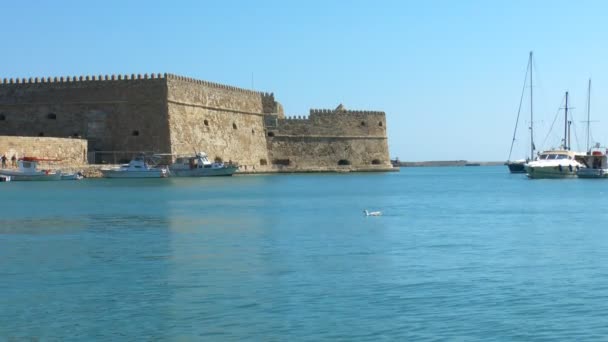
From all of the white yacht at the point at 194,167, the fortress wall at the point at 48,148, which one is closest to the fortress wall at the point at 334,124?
the white yacht at the point at 194,167

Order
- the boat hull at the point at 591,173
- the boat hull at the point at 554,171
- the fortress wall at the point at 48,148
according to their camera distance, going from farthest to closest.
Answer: the boat hull at the point at 591,173
the boat hull at the point at 554,171
the fortress wall at the point at 48,148

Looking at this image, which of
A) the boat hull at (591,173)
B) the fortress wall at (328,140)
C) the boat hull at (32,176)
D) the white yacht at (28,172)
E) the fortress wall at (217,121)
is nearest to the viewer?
the white yacht at (28,172)

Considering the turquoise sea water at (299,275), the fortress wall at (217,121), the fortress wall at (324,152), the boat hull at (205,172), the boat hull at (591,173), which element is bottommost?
the turquoise sea water at (299,275)

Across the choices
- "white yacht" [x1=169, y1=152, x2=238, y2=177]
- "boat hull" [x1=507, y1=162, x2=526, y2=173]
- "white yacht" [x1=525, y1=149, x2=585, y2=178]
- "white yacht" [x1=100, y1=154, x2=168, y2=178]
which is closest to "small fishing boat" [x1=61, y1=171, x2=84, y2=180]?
"white yacht" [x1=100, y1=154, x2=168, y2=178]

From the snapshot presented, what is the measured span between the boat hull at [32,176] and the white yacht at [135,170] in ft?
8.29

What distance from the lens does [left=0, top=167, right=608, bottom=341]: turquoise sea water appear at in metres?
8.78

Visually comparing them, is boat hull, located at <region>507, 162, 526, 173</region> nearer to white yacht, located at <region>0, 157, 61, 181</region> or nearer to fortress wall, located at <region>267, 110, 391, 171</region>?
fortress wall, located at <region>267, 110, 391, 171</region>

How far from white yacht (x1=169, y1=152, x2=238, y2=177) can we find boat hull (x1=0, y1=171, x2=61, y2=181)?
543 cm

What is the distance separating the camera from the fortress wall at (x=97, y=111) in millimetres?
40031

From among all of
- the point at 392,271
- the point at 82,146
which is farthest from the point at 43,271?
the point at 82,146

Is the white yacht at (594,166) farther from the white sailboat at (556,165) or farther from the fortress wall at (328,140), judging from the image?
the fortress wall at (328,140)

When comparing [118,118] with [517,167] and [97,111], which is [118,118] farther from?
[517,167]

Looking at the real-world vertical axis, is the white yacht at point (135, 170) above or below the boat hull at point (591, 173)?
above

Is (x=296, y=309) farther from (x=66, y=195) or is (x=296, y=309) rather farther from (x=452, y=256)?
(x=66, y=195)
